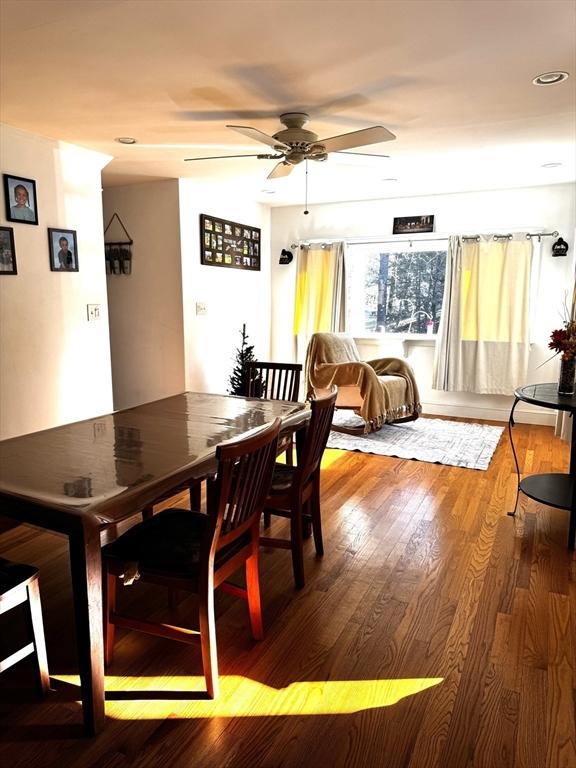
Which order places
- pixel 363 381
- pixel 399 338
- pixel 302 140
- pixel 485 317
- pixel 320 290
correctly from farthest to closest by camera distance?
pixel 320 290
pixel 399 338
pixel 485 317
pixel 363 381
pixel 302 140

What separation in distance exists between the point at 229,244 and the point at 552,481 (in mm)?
3882

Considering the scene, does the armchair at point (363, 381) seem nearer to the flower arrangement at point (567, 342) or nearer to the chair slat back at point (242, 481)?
the flower arrangement at point (567, 342)

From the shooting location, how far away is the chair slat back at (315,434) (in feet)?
7.42

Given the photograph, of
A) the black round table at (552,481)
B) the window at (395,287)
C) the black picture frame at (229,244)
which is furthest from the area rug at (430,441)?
the black picture frame at (229,244)

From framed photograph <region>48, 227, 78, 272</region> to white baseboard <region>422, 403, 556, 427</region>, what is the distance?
392 centimetres

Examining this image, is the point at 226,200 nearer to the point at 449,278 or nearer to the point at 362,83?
the point at 449,278

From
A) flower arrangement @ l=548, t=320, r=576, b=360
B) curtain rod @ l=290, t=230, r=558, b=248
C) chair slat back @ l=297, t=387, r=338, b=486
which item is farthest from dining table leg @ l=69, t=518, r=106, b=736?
curtain rod @ l=290, t=230, r=558, b=248

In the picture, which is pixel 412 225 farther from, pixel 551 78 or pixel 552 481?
pixel 552 481

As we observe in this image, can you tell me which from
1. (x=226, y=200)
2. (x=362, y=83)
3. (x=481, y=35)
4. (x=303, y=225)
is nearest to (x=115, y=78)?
(x=362, y=83)

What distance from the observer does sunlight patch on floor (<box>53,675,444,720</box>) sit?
5.41 feet

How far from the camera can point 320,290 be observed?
6.12 metres

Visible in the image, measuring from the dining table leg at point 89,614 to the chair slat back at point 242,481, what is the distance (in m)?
0.37

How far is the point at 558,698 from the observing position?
1.70 metres

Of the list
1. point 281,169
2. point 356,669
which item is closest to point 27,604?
point 356,669
